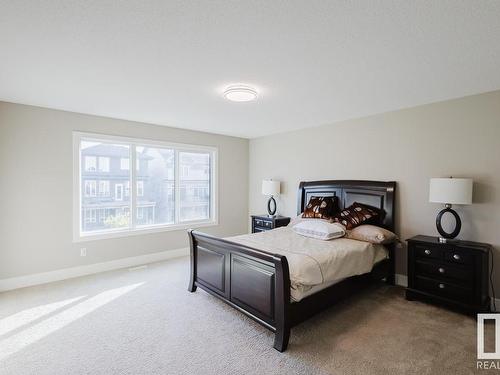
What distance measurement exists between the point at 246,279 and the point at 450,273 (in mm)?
2219

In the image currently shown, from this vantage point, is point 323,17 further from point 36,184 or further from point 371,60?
point 36,184

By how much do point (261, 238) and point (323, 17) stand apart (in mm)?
2497

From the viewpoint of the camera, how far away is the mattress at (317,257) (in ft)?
7.47

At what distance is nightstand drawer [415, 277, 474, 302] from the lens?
270 cm

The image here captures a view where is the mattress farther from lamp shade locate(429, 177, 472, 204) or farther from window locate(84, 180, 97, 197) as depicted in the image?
window locate(84, 180, 97, 197)

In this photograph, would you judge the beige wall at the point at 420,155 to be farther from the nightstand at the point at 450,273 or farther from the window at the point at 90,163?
the window at the point at 90,163

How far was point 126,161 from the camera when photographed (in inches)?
171

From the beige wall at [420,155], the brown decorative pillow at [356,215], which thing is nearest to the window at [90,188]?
the beige wall at [420,155]

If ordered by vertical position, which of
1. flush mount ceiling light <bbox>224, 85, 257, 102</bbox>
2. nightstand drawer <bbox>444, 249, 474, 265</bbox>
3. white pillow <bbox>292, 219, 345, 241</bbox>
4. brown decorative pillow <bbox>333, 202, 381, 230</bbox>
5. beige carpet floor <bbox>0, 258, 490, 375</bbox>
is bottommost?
beige carpet floor <bbox>0, 258, 490, 375</bbox>

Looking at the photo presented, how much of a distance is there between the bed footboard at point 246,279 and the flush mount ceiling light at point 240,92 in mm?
1585

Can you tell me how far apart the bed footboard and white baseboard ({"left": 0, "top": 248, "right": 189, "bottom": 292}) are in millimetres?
1542

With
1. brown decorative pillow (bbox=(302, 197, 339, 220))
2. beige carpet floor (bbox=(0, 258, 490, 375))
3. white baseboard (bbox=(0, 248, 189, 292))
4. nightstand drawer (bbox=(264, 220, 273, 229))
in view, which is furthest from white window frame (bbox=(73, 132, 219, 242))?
brown decorative pillow (bbox=(302, 197, 339, 220))

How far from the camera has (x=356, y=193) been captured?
3920 mm

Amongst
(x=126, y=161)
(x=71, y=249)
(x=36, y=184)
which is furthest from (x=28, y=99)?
(x=71, y=249)
